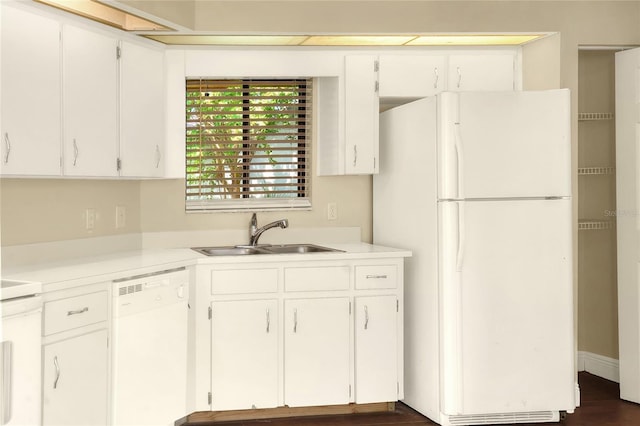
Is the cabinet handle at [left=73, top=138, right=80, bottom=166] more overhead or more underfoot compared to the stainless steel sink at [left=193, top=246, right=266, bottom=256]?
more overhead

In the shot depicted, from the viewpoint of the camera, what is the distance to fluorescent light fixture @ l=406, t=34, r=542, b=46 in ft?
13.6

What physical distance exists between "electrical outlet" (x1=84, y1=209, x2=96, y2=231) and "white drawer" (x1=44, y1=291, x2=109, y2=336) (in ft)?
2.94

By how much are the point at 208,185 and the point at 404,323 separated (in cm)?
152

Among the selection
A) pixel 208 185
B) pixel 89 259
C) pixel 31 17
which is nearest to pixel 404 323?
pixel 208 185

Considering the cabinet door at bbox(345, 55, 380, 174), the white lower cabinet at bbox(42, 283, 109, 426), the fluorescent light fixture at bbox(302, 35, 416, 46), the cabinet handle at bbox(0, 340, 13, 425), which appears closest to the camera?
the cabinet handle at bbox(0, 340, 13, 425)

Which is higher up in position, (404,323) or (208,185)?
(208,185)

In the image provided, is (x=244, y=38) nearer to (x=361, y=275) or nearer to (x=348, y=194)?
(x=348, y=194)

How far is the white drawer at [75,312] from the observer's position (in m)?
2.75

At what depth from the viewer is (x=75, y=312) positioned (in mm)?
2877

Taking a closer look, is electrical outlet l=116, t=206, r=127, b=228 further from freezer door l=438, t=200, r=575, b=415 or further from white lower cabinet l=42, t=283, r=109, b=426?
freezer door l=438, t=200, r=575, b=415

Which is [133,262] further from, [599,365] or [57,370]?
[599,365]

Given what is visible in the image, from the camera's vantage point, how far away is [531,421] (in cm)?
377

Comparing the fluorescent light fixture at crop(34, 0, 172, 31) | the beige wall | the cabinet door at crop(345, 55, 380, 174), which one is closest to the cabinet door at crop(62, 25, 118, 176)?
the fluorescent light fixture at crop(34, 0, 172, 31)

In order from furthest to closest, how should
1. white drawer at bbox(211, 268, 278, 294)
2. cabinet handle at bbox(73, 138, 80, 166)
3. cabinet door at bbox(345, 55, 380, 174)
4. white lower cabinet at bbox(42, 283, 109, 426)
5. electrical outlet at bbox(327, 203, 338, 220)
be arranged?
electrical outlet at bbox(327, 203, 338, 220), cabinet door at bbox(345, 55, 380, 174), white drawer at bbox(211, 268, 278, 294), cabinet handle at bbox(73, 138, 80, 166), white lower cabinet at bbox(42, 283, 109, 426)
